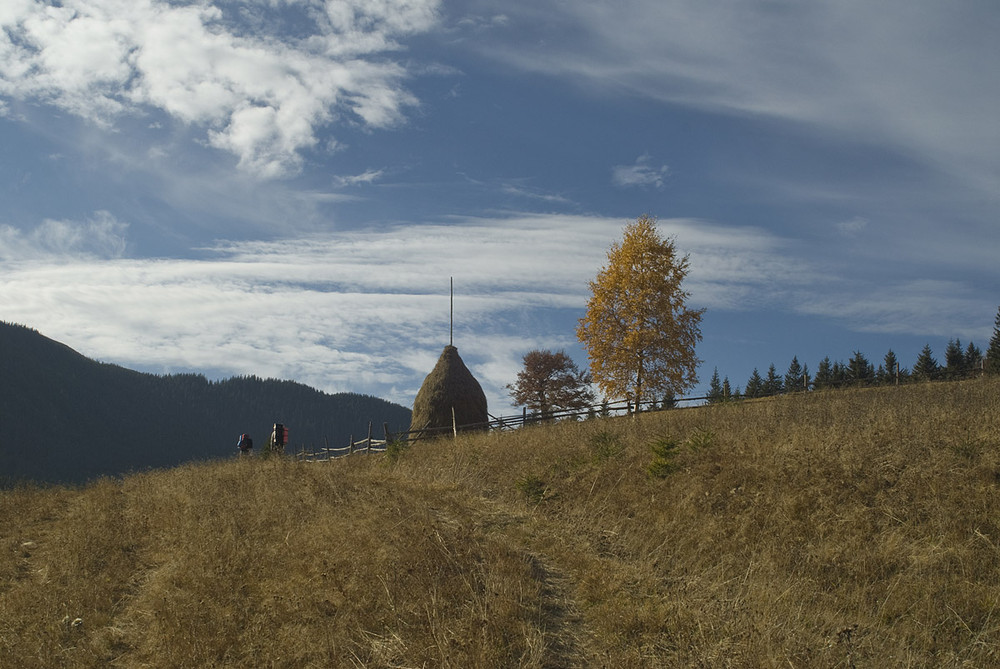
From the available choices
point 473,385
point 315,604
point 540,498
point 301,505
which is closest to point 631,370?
point 473,385

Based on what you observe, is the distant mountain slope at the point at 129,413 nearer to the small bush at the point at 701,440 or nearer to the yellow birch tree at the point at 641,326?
the yellow birch tree at the point at 641,326

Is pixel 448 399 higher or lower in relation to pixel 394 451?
higher

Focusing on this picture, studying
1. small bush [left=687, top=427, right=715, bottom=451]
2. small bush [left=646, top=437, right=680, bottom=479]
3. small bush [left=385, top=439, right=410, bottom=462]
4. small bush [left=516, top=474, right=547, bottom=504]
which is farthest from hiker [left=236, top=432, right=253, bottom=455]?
small bush [left=687, top=427, right=715, bottom=451]

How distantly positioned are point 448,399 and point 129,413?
154105mm

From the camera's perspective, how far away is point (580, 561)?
34.5 ft

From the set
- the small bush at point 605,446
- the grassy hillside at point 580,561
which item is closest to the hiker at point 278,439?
the grassy hillside at point 580,561

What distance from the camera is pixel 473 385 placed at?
32.4 meters

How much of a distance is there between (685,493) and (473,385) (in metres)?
19.9

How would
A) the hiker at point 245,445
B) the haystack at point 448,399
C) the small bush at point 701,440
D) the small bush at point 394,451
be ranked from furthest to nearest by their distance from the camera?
1. the haystack at point 448,399
2. the hiker at point 245,445
3. the small bush at point 394,451
4. the small bush at point 701,440

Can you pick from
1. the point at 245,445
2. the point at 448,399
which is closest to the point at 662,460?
the point at 448,399

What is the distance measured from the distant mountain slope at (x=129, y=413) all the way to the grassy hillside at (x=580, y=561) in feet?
349

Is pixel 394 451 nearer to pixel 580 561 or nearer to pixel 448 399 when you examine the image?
pixel 448 399

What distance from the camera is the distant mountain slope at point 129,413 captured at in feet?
440

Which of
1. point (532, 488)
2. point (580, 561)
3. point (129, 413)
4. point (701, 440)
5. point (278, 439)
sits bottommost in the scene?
point (580, 561)
